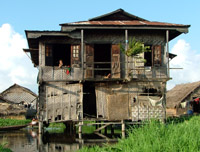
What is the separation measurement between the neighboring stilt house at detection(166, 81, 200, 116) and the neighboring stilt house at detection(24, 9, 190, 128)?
519 inches

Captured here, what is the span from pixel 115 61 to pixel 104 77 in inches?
48.6

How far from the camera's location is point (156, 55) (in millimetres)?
19234

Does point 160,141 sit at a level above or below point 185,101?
below

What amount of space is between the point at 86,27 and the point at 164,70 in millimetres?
5433

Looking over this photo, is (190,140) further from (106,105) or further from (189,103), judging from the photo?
(189,103)

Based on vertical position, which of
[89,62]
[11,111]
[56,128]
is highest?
[89,62]

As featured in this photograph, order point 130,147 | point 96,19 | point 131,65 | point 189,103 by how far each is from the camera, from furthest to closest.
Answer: point 189,103 → point 96,19 → point 131,65 → point 130,147

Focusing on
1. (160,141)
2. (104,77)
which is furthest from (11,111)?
(160,141)

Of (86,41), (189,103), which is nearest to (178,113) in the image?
(189,103)

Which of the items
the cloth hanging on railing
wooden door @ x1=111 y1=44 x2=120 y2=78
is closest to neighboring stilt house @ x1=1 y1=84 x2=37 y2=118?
wooden door @ x1=111 y1=44 x2=120 y2=78

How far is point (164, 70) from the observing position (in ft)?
61.8

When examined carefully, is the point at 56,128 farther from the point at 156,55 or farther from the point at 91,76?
the point at 156,55

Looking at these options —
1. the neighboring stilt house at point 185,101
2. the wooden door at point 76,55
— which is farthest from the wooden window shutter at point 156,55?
the neighboring stilt house at point 185,101

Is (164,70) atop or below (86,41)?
below
